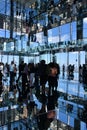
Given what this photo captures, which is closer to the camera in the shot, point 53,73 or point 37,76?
point 53,73

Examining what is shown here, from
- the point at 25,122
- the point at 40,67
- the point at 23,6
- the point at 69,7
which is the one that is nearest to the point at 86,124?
the point at 25,122

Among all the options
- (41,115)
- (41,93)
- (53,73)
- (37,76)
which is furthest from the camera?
(37,76)

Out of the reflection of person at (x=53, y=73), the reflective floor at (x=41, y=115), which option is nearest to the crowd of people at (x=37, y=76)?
the reflection of person at (x=53, y=73)

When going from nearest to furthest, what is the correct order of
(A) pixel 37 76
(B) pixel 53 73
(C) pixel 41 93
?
(B) pixel 53 73 → (C) pixel 41 93 → (A) pixel 37 76

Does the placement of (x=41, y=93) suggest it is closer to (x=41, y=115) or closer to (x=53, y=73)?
(x=53, y=73)

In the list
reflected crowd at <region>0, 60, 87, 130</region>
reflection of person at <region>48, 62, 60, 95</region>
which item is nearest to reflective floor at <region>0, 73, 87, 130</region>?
reflected crowd at <region>0, 60, 87, 130</region>

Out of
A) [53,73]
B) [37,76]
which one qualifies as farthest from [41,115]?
[37,76]

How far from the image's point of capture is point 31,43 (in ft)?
50.5

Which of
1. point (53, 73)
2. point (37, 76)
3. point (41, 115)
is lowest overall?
point (41, 115)

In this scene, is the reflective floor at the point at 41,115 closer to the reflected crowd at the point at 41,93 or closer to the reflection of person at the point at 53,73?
the reflected crowd at the point at 41,93

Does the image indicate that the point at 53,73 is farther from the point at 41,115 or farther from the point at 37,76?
the point at 41,115

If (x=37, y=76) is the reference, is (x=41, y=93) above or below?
below

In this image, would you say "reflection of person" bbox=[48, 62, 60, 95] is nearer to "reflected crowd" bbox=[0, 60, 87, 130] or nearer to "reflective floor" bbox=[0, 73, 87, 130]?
"reflected crowd" bbox=[0, 60, 87, 130]

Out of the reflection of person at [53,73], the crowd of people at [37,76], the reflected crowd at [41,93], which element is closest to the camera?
the reflected crowd at [41,93]
